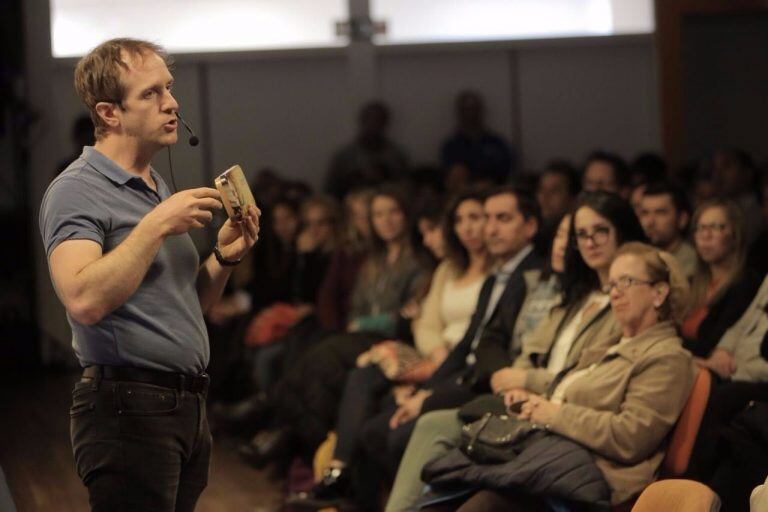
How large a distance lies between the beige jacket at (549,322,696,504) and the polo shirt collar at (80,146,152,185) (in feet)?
4.93

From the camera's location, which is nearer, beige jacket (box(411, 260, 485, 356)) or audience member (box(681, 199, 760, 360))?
audience member (box(681, 199, 760, 360))

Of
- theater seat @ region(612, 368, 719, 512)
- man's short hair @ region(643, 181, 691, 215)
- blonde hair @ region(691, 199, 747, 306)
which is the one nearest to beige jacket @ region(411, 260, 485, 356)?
man's short hair @ region(643, 181, 691, 215)

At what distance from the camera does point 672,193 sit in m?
4.71

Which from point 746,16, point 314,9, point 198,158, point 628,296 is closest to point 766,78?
point 746,16

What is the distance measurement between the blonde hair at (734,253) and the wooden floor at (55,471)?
5.53 feet

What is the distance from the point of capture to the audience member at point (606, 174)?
5926mm

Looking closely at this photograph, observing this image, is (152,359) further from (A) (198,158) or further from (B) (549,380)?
(A) (198,158)

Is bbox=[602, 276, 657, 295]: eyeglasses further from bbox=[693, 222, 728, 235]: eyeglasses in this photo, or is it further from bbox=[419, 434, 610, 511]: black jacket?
bbox=[693, 222, 728, 235]: eyeglasses

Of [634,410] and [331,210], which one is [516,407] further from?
[331,210]

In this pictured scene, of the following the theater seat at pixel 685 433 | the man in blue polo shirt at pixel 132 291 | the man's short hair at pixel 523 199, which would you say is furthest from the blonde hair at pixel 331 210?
the man in blue polo shirt at pixel 132 291

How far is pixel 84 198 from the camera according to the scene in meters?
2.25

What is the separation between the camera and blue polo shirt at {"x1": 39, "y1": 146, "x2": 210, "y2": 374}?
2.24 m

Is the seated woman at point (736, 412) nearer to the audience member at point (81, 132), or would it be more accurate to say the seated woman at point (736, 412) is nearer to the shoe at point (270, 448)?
the shoe at point (270, 448)

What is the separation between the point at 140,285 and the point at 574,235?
6.51ft
